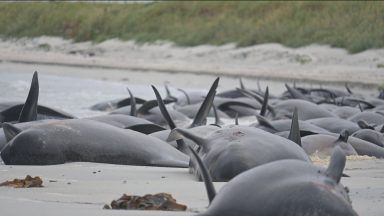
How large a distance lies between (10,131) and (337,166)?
281 cm

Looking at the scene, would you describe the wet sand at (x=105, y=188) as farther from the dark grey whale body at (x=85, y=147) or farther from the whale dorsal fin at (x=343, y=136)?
the whale dorsal fin at (x=343, y=136)

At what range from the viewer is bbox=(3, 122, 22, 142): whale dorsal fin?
5530 mm

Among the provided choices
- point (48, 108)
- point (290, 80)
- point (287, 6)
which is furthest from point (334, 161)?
point (287, 6)

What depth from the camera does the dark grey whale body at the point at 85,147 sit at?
526cm

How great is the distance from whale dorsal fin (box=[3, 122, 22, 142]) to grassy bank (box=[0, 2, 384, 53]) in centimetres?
2044

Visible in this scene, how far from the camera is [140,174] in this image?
194 inches

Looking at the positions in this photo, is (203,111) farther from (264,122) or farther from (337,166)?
(337,166)

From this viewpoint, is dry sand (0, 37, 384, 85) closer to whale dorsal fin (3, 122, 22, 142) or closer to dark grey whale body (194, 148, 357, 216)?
whale dorsal fin (3, 122, 22, 142)

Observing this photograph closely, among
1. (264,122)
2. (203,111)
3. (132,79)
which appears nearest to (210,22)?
(132,79)

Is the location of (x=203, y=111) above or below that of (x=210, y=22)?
above

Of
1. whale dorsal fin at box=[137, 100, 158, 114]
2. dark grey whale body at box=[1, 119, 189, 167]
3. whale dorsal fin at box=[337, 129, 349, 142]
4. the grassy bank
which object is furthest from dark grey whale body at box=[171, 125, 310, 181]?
the grassy bank

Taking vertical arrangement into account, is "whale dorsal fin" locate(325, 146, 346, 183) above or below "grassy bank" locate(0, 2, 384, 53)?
above

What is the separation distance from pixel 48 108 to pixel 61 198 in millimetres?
3760

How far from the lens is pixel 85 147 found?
548 centimetres
